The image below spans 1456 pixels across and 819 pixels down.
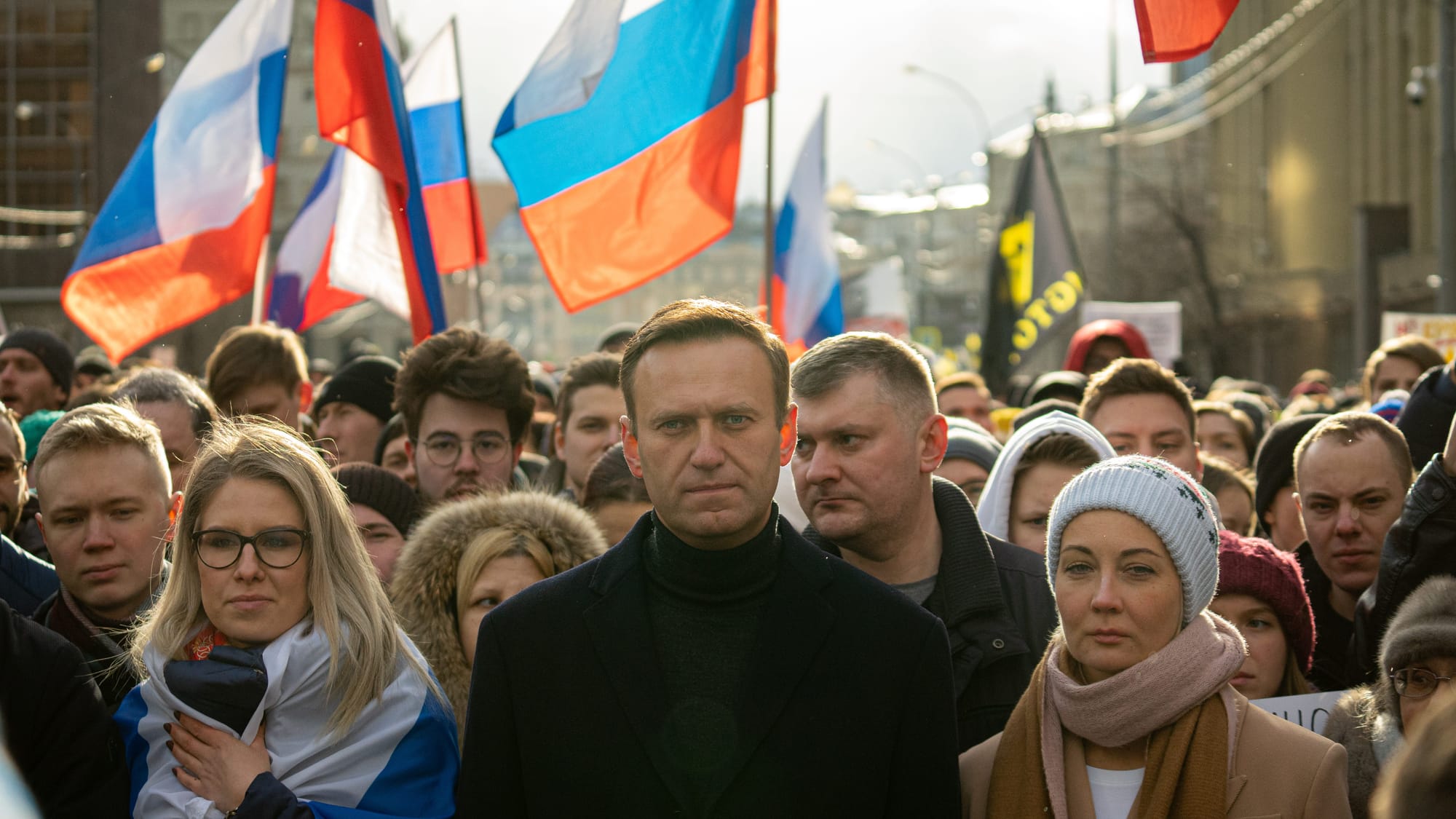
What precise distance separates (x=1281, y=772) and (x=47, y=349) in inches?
273

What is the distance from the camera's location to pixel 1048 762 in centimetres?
325

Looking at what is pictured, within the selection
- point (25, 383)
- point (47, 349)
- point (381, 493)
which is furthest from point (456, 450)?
point (47, 349)

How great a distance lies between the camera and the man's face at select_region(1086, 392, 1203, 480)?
5555 mm

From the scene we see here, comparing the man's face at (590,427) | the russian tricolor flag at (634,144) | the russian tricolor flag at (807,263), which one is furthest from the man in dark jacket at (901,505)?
the russian tricolor flag at (807,263)

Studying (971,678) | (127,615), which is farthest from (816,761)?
(127,615)

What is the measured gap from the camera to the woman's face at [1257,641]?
13.5ft

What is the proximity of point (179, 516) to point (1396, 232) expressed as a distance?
32.7 metres

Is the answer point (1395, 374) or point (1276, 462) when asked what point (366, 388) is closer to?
point (1276, 462)

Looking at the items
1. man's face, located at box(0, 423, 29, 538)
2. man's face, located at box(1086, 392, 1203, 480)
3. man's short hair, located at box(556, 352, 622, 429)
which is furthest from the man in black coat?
man's short hair, located at box(556, 352, 622, 429)

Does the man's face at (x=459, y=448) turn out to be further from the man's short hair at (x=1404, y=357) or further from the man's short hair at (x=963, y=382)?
the man's short hair at (x=1404, y=357)

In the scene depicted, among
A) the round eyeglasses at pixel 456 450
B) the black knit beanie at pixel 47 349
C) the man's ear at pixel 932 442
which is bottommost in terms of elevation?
the round eyeglasses at pixel 456 450

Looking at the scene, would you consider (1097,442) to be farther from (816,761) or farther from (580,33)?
(580,33)

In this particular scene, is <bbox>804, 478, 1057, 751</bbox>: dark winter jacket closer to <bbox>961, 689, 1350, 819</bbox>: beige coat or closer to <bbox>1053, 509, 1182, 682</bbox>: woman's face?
<bbox>1053, 509, 1182, 682</bbox>: woman's face

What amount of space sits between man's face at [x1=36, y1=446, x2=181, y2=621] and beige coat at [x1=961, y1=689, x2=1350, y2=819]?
2345mm
